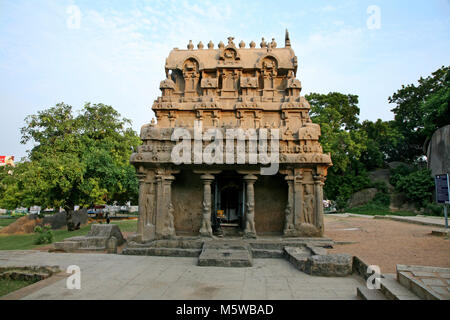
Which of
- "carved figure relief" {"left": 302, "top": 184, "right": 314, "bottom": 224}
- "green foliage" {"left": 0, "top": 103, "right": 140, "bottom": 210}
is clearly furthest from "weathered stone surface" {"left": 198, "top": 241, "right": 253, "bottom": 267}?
"green foliage" {"left": 0, "top": 103, "right": 140, "bottom": 210}

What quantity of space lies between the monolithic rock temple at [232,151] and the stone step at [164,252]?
0.71m

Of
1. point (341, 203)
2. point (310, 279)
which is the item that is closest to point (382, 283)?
point (310, 279)

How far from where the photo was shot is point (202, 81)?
1323 centimetres

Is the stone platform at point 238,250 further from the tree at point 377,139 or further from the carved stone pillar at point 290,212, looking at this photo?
the tree at point 377,139

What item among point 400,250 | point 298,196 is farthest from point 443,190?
point 298,196

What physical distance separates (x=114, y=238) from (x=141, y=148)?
379 centimetres

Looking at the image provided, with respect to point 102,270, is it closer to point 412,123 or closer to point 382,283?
point 382,283

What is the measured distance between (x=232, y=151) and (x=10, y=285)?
25.5 ft

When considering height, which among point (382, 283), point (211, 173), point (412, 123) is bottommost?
point (382, 283)

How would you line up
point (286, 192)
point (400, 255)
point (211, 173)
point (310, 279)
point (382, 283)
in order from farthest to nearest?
1. point (286, 192)
2. point (211, 173)
3. point (400, 255)
4. point (310, 279)
5. point (382, 283)

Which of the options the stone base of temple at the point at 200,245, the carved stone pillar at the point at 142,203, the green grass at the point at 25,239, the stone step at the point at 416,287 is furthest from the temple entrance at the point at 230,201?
the green grass at the point at 25,239

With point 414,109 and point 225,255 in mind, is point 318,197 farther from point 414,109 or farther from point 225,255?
point 414,109

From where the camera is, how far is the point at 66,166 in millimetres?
18016
